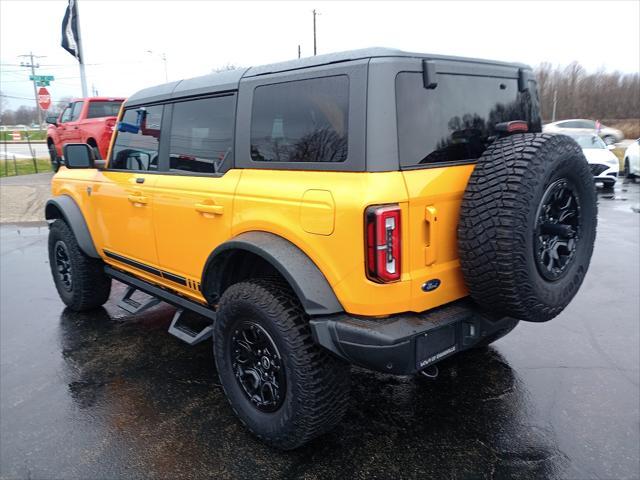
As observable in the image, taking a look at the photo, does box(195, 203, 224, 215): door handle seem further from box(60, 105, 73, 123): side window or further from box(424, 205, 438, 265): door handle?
box(60, 105, 73, 123): side window

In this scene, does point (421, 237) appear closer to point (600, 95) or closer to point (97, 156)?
point (97, 156)

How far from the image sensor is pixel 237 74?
305cm

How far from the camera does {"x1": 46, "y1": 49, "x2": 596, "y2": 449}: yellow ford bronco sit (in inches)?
89.7

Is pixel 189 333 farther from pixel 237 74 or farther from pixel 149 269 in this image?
pixel 237 74

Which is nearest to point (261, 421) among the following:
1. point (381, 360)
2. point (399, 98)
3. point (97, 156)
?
point (381, 360)

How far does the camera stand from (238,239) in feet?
8.91

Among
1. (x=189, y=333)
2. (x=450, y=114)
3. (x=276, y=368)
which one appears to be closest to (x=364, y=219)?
(x=450, y=114)

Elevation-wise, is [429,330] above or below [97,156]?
below

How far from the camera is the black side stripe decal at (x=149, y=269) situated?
3.49 m

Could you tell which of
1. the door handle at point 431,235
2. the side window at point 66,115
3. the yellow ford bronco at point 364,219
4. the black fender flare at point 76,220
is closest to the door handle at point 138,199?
the yellow ford bronco at point 364,219

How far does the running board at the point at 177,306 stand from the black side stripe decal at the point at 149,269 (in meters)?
0.15

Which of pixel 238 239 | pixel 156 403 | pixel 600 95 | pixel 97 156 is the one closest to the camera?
pixel 238 239

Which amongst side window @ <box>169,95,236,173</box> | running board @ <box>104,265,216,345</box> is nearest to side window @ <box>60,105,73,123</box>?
running board @ <box>104,265,216,345</box>

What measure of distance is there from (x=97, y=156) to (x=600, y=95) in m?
63.9
